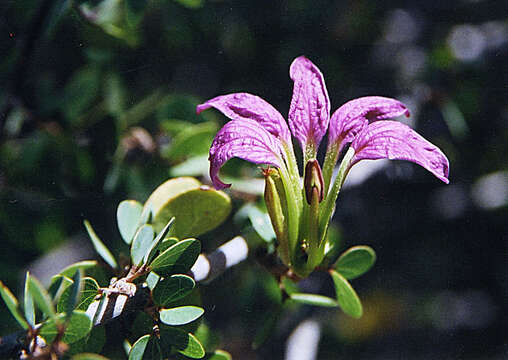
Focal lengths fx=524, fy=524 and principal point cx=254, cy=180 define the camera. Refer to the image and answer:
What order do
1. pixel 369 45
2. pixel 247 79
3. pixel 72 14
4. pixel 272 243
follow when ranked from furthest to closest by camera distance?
1. pixel 369 45
2. pixel 247 79
3. pixel 72 14
4. pixel 272 243

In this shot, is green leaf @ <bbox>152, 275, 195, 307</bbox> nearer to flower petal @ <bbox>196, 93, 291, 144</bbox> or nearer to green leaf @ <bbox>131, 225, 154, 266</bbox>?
green leaf @ <bbox>131, 225, 154, 266</bbox>

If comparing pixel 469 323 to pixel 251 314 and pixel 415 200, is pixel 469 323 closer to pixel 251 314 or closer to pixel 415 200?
pixel 415 200

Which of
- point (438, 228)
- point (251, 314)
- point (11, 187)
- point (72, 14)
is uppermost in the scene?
point (72, 14)

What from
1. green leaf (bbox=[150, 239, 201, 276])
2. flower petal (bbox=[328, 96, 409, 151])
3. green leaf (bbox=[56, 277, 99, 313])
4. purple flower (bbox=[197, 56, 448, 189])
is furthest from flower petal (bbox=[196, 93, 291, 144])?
green leaf (bbox=[56, 277, 99, 313])

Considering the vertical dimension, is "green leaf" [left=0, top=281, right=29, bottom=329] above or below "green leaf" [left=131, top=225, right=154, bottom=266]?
above

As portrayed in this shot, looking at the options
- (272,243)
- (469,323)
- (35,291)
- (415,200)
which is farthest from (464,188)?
(35,291)

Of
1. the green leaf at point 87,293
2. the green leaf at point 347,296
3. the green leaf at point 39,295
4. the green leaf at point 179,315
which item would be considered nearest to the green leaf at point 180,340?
the green leaf at point 179,315

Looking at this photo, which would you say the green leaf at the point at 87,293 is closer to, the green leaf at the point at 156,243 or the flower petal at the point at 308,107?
the green leaf at the point at 156,243
